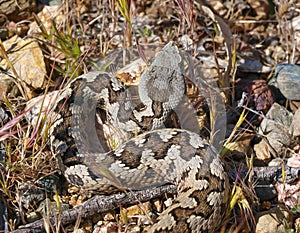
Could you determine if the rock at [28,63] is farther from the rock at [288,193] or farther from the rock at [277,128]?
the rock at [288,193]

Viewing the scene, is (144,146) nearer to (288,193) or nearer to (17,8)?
(288,193)

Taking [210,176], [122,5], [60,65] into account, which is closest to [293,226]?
[210,176]

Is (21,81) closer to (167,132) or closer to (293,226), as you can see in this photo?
(167,132)

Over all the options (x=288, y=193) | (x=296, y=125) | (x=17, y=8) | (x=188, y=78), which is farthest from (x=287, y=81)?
(x=17, y=8)

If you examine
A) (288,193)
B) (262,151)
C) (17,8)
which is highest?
(17,8)

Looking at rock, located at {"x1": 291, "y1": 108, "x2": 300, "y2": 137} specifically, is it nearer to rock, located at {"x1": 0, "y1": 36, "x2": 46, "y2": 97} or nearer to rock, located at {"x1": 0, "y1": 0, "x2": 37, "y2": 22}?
rock, located at {"x1": 0, "y1": 36, "x2": 46, "y2": 97}

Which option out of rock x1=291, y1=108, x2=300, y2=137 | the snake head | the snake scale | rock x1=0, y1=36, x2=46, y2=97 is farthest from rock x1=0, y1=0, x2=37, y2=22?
rock x1=291, y1=108, x2=300, y2=137

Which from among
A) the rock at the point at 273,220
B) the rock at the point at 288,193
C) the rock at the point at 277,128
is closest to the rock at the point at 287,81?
the rock at the point at 277,128
